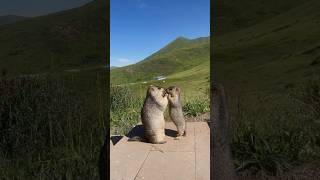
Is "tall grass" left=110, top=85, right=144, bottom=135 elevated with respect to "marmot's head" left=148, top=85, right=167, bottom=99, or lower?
lower

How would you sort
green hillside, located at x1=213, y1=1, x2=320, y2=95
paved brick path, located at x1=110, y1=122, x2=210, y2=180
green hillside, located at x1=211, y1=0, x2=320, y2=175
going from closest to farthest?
paved brick path, located at x1=110, y1=122, x2=210, y2=180, green hillside, located at x1=211, y1=0, x2=320, y2=175, green hillside, located at x1=213, y1=1, x2=320, y2=95

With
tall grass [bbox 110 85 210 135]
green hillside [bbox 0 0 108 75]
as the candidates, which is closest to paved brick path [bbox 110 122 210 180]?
tall grass [bbox 110 85 210 135]

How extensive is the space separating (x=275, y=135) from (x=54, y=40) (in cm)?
5177

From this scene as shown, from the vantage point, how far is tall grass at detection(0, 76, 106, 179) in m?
6.86

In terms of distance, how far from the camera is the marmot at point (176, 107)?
8984mm

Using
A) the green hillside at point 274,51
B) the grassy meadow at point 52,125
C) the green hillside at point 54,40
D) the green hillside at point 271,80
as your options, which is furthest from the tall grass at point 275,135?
the green hillside at point 54,40

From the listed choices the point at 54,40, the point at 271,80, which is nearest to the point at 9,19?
the point at 54,40

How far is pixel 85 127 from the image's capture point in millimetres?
7539

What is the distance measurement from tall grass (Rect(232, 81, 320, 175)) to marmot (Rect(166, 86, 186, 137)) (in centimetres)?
106

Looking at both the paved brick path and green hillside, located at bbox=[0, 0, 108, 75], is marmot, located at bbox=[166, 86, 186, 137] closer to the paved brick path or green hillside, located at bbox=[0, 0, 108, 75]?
the paved brick path

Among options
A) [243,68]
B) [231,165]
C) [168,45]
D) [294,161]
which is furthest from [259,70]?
[168,45]

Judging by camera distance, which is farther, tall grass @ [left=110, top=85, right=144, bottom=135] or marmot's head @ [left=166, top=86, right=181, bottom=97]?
tall grass @ [left=110, top=85, right=144, bottom=135]

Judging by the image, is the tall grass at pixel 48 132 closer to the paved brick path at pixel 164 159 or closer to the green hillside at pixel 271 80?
the paved brick path at pixel 164 159

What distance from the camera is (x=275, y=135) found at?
7996mm
